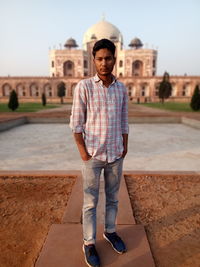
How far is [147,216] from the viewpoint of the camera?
247cm

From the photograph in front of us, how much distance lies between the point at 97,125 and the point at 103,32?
174 feet

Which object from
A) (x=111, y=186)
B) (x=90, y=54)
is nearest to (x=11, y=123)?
(x=111, y=186)

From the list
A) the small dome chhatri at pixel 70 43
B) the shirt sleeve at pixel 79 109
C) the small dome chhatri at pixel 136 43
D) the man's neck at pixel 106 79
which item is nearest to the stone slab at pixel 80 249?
the shirt sleeve at pixel 79 109

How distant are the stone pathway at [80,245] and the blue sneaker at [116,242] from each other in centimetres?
4

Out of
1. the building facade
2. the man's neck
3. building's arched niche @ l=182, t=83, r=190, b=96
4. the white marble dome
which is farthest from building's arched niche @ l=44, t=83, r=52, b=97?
the man's neck

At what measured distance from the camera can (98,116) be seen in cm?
168

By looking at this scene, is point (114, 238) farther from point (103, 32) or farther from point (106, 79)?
point (103, 32)

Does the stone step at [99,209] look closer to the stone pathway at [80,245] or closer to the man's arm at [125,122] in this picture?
the stone pathway at [80,245]

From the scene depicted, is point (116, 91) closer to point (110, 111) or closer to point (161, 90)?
point (110, 111)

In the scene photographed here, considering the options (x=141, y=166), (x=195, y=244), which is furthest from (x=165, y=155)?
(x=195, y=244)

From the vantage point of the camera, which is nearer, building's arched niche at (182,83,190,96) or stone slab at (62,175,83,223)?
stone slab at (62,175,83,223)

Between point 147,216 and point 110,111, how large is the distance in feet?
4.88

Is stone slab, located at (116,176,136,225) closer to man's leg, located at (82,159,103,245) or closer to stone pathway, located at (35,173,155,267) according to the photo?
stone pathway, located at (35,173,155,267)

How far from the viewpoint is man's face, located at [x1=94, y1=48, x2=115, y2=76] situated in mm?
1612
